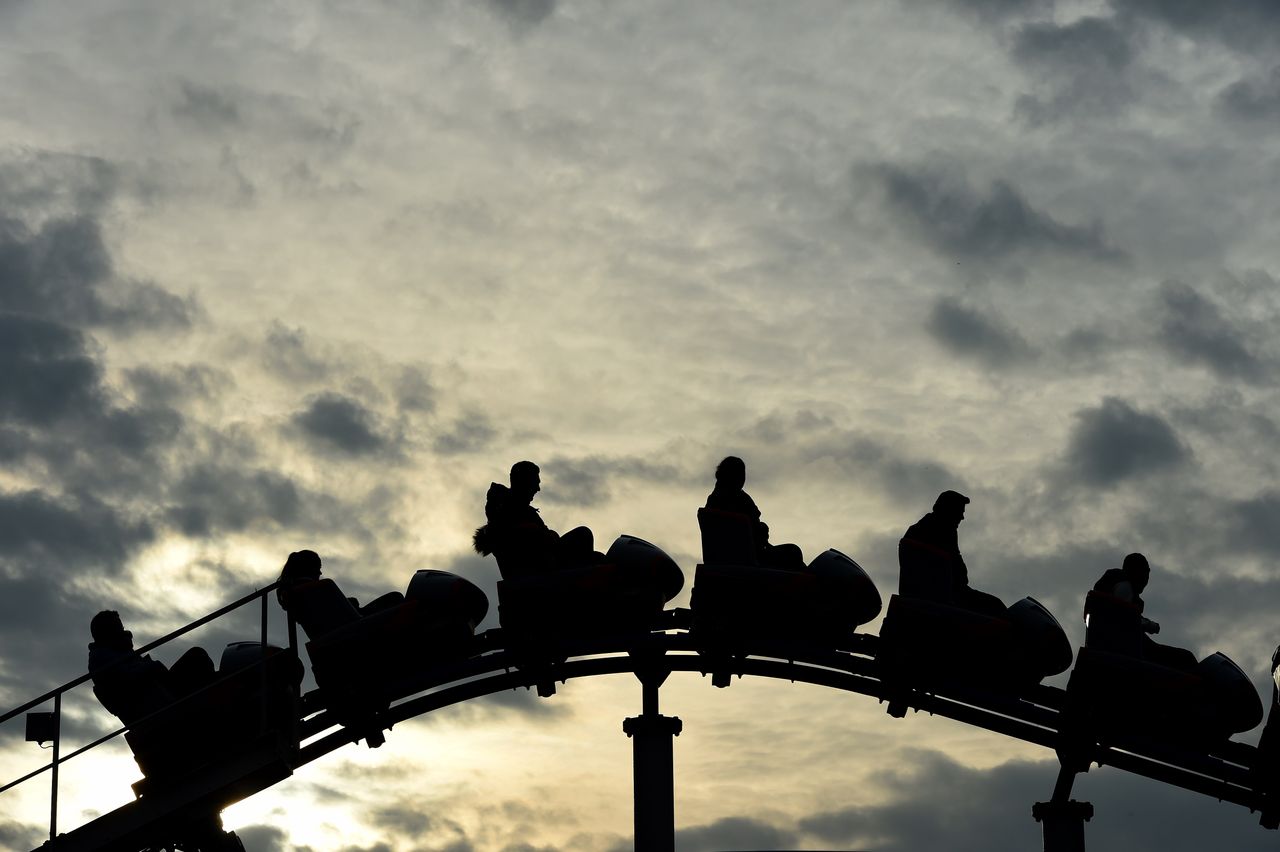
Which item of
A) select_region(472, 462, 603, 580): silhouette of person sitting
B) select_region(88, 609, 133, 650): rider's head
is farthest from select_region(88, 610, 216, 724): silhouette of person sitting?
select_region(472, 462, 603, 580): silhouette of person sitting

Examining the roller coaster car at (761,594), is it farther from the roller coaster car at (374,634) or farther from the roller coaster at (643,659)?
the roller coaster car at (374,634)

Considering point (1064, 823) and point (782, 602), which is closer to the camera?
point (782, 602)

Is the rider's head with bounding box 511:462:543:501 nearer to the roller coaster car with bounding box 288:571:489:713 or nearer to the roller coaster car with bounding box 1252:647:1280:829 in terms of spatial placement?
the roller coaster car with bounding box 288:571:489:713

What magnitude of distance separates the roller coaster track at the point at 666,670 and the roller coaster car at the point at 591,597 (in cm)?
12

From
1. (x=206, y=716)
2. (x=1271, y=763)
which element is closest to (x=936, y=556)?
(x=1271, y=763)

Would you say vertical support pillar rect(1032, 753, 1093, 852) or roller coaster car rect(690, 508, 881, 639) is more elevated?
roller coaster car rect(690, 508, 881, 639)

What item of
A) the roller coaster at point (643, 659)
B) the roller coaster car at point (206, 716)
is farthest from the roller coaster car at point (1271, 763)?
the roller coaster car at point (206, 716)

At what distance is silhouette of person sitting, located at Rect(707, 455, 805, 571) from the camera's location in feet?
63.8

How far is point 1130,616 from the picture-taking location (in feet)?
62.7

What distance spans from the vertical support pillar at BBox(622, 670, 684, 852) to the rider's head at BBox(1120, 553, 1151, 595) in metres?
4.30

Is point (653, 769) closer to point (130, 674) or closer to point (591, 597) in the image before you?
point (591, 597)

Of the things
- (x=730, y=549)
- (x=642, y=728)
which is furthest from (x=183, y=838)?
(x=730, y=549)

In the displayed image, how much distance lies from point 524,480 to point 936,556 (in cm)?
375

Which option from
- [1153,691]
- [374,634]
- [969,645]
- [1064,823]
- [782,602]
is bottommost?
[1064,823]
